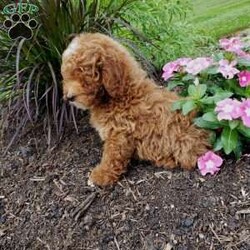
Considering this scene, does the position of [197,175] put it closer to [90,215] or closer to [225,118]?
[225,118]

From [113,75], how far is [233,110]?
2.23ft

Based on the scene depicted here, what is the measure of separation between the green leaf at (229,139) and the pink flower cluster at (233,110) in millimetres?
107

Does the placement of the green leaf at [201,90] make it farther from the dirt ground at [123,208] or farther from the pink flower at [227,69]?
the dirt ground at [123,208]

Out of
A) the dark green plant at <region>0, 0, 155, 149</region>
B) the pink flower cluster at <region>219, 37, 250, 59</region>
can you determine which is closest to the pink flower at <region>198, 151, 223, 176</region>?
the pink flower cluster at <region>219, 37, 250, 59</region>

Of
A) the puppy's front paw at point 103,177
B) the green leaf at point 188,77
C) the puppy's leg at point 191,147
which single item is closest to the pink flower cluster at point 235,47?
the green leaf at point 188,77

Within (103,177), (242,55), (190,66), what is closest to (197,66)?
(190,66)

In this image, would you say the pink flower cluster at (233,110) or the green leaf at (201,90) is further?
the green leaf at (201,90)

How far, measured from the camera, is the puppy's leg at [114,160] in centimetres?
323

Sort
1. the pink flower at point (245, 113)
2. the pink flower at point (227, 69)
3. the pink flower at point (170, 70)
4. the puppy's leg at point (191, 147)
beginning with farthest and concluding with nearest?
the pink flower at point (170, 70) → the pink flower at point (227, 69) → the puppy's leg at point (191, 147) → the pink flower at point (245, 113)

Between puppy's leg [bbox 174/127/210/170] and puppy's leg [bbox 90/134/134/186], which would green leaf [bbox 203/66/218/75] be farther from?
puppy's leg [bbox 90/134/134/186]

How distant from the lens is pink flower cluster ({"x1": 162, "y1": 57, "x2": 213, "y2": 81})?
340cm

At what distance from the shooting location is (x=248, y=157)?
10.6ft

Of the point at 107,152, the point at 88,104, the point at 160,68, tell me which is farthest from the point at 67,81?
the point at 160,68

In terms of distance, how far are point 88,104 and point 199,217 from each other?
0.87 metres
